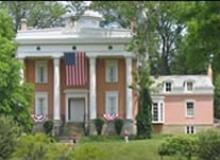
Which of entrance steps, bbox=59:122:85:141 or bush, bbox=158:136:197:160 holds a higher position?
entrance steps, bbox=59:122:85:141

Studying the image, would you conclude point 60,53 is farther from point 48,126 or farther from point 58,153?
point 58,153

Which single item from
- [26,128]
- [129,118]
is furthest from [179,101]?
[26,128]

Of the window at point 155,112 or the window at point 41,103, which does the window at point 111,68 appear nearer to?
the window at point 41,103

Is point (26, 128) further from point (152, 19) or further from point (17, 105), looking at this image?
point (152, 19)

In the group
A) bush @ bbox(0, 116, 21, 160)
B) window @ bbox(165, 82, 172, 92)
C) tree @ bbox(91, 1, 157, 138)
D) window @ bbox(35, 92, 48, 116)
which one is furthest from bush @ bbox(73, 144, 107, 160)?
window @ bbox(165, 82, 172, 92)

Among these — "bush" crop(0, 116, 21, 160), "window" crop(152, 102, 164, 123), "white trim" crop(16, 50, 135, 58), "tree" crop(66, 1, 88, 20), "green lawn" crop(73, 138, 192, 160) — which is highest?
"white trim" crop(16, 50, 135, 58)

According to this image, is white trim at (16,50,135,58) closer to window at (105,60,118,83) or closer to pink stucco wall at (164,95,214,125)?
window at (105,60,118,83)

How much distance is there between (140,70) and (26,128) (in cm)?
990

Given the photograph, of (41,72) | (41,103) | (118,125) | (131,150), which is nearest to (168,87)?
(118,125)

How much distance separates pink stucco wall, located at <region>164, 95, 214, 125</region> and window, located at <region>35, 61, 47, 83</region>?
9.76 m

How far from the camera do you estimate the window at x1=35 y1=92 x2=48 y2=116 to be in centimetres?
5103

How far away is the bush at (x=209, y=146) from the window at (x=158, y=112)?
77.2 ft

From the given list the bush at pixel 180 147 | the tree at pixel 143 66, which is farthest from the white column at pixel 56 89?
the bush at pixel 180 147

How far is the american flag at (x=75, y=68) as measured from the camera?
49.2 metres
